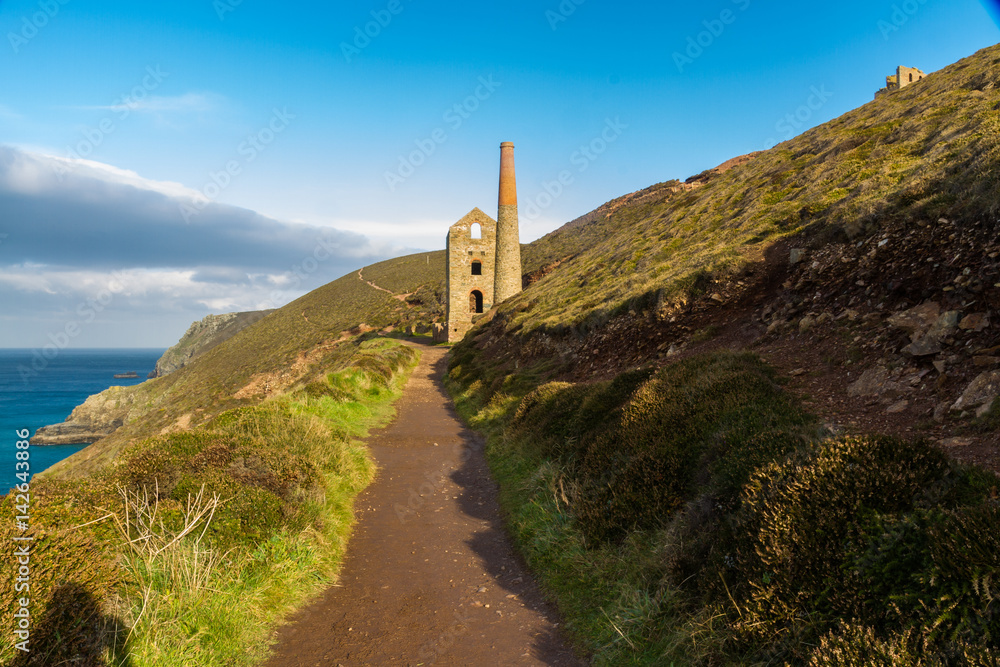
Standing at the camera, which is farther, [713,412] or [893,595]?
[713,412]

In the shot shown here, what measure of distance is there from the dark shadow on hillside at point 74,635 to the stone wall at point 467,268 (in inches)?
1380

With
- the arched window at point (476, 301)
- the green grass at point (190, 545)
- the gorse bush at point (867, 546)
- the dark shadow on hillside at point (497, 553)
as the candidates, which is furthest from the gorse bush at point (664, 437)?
the arched window at point (476, 301)

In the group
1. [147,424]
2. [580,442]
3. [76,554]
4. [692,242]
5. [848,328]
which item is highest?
[692,242]

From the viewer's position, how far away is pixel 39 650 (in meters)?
3.45

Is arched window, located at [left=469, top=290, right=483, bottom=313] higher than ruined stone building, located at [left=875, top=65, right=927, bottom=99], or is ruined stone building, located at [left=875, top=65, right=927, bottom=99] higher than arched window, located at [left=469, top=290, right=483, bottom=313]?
ruined stone building, located at [left=875, top=65, right=927, bottom=99]

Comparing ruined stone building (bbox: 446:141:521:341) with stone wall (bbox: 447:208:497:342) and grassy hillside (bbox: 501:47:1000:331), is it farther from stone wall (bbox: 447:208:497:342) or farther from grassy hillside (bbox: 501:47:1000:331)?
grassy hillside (bbox: 501:47:1000:331)

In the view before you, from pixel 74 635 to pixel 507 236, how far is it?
123 ft

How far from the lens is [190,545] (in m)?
5.38

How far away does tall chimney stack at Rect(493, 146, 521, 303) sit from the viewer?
130 feet

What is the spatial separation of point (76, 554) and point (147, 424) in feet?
130

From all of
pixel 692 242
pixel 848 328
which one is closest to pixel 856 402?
pixel 848 328

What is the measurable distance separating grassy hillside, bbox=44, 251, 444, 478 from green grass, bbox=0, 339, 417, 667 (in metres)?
23.6

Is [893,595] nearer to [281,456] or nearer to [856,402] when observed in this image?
[856,402]

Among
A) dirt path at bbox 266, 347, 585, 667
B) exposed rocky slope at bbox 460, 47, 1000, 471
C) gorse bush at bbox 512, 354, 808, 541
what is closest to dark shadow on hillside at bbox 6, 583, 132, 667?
dirt path at bbox 266, 347, 585, 667
